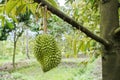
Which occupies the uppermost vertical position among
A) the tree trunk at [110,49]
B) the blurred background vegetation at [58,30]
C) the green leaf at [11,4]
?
the green leaf at [11,4]

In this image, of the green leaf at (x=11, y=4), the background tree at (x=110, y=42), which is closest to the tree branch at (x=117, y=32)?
the background tree at (x=110, y=42)

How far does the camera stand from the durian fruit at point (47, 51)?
0.76m

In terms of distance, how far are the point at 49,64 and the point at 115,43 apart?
187 mm

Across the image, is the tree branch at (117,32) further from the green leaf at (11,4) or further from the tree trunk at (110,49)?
the green leaf at (11,4)

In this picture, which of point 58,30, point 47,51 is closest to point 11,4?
point 47,51

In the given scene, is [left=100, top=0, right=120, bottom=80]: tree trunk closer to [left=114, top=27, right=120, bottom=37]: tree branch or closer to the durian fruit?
[left=114, top=27, right=120, bottom=37]: tree branch

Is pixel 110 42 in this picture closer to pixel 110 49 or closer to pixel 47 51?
pixel 110 49

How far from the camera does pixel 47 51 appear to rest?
2.52 feet

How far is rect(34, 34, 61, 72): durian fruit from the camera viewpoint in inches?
30.0

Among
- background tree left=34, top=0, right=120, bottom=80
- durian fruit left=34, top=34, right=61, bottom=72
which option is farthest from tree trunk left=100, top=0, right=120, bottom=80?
durian fruit left=34, top=34, right=61, bottom=72

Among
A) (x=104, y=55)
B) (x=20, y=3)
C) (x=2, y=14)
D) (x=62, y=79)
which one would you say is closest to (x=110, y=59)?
(x=104, y=55)

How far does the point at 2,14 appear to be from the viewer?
101 centimetres

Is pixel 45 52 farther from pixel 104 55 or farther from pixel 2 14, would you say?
pixel 2 14

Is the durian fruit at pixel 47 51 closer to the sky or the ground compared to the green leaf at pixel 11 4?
closer to the ground
